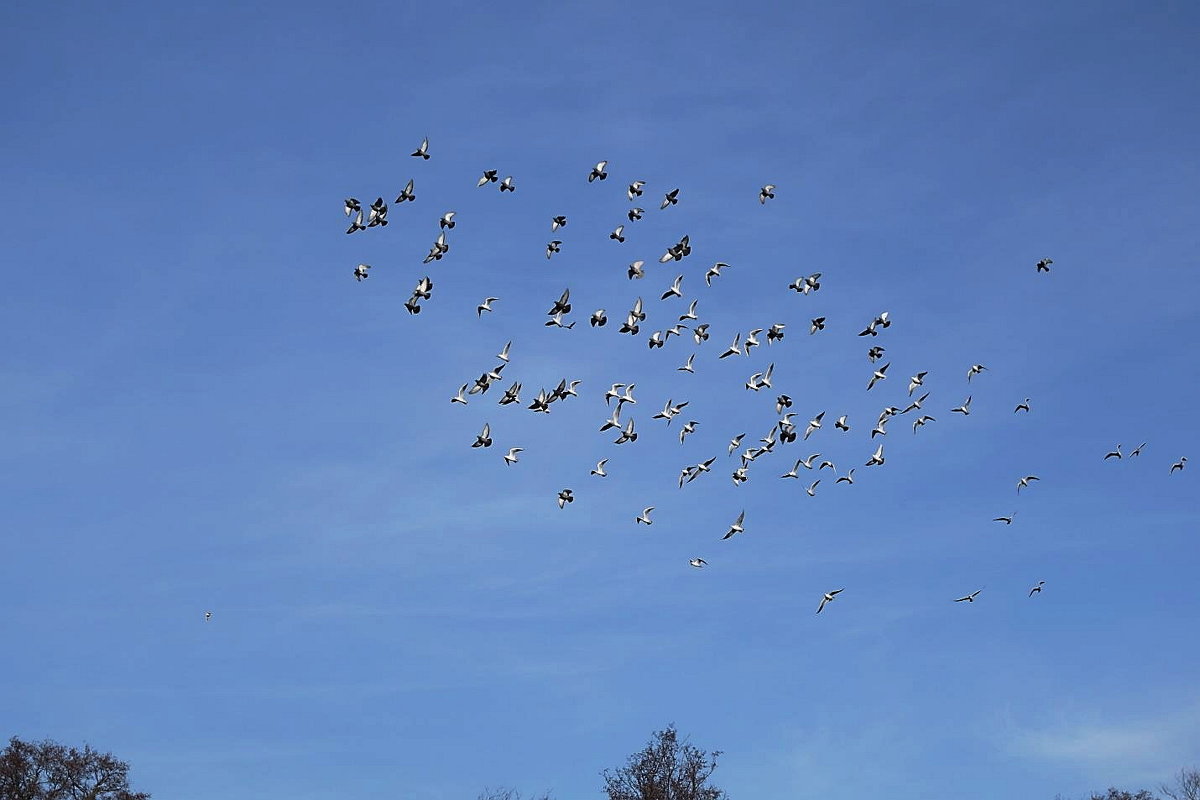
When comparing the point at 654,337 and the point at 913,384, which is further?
the point at 913,384

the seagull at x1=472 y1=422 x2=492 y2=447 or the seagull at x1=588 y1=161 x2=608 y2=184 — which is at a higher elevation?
the seagull at x1=588 y1=161 x2=608 y2=184

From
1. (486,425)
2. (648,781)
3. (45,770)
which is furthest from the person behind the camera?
(45,770)

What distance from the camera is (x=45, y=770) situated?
3784 inches

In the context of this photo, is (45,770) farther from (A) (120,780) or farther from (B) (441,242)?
(B) (441,242)

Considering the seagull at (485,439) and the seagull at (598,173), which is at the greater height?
the seagull at (598,173)

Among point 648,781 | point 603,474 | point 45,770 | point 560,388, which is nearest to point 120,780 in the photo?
point 45,770

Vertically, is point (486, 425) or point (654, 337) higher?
point (654, 337)

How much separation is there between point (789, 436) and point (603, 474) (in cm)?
959

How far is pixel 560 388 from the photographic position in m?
52.6

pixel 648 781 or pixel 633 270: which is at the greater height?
pixel 633 270

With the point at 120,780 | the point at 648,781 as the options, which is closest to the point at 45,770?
the point at 120,780

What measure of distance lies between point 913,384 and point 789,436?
407 inches

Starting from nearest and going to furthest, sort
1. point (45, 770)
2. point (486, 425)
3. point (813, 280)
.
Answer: point (486, 425)
point (813, 280)
point (45, 770)

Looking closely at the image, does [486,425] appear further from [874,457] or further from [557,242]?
[874,457]
